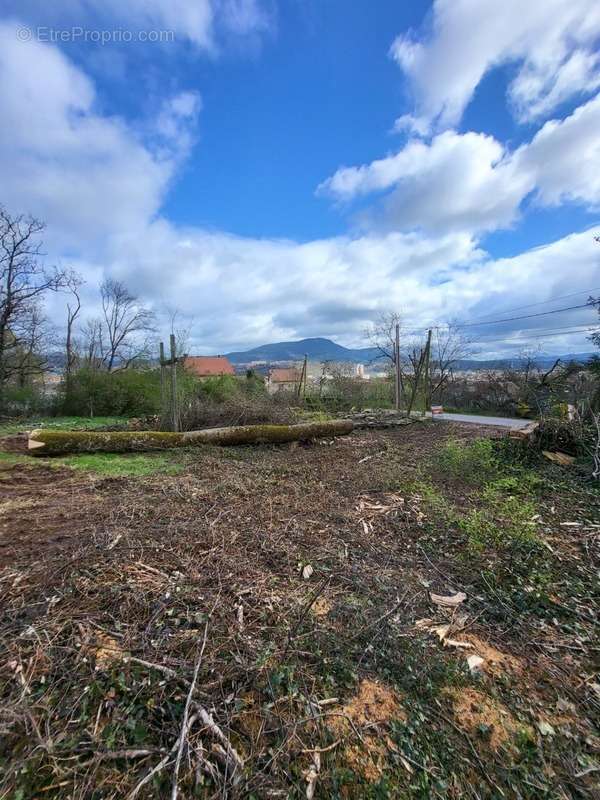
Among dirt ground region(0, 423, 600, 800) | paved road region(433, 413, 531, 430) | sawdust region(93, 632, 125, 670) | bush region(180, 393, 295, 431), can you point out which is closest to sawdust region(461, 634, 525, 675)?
dirt ground region(0, 423, 600, 800)

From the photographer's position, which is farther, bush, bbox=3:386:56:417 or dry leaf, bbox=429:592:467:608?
bush, bbox=3:386:56:417

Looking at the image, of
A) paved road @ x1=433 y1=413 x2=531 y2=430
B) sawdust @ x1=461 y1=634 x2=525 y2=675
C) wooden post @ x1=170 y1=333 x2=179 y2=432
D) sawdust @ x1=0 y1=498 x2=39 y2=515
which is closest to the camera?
sawdust @ x1=461 y1=634 x2=525 y2=675

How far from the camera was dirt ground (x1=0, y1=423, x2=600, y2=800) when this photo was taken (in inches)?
52.6

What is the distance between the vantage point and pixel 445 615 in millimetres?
2293

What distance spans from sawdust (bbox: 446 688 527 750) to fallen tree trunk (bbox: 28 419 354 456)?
6.31 m

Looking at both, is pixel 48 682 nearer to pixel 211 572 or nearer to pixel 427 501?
pixel 211 572

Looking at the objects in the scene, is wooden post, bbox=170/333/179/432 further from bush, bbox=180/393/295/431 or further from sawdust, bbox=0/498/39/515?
sawdust, bbox=0/498/39/515

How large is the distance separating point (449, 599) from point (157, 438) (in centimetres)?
645

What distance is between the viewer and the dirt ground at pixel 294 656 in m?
1.33

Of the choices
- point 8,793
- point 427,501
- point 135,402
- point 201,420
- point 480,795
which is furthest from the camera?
point 135,402

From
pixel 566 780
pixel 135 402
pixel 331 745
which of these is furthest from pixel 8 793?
pixel 135 402

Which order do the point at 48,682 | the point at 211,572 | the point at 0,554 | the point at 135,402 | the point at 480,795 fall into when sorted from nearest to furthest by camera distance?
the point at 480,795
the point at 48,682
the point at 211,572
the point at 0,554
the point at 135,402

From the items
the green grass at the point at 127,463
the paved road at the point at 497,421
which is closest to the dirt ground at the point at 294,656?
the green grass at the point at 127,463

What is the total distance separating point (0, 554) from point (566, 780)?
3.85 meters
